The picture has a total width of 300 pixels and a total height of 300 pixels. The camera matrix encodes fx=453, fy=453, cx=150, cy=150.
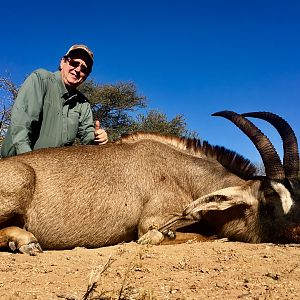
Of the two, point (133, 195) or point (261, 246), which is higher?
point (133, 195)

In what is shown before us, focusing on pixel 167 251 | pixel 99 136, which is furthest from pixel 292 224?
pixel 99 136

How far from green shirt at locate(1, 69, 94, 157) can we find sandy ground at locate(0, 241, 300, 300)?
7.51ft

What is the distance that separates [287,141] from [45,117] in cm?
344

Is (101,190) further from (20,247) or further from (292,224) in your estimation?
(292,224)

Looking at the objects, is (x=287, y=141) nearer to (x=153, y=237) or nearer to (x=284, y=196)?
(x=284, y=196)

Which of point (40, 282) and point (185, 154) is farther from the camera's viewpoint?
point (185, 154)

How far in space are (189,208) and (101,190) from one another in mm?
1012

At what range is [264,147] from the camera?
5301mm

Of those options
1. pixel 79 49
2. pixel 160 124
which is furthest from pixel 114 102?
pixel 79 49

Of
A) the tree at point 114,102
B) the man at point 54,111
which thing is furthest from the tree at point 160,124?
the man at point 54,111

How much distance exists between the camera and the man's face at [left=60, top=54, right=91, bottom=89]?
6.97m

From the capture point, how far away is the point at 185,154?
231 inches

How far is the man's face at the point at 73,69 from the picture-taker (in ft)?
22.9

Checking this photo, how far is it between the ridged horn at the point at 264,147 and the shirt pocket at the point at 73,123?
264 centimetres
